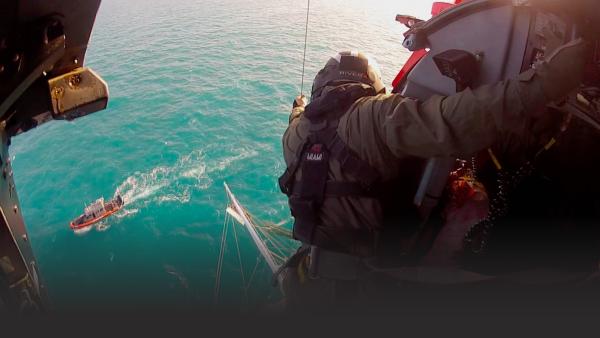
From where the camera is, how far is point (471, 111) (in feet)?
5.91

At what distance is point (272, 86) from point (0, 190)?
21783mm

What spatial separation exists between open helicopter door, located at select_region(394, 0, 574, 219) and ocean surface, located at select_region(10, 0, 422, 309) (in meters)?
6.76

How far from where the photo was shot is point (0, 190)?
1.84m

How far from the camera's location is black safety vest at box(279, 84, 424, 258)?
2473 millimetres

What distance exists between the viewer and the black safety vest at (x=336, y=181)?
2473mm

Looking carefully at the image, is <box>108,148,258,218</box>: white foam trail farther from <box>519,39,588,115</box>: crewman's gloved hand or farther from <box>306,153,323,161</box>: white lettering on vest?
<box>519,39,588,115</box>: crewman's gloved hand

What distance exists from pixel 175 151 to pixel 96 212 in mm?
4589

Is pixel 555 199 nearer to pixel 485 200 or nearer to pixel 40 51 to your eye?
pixel 485 200

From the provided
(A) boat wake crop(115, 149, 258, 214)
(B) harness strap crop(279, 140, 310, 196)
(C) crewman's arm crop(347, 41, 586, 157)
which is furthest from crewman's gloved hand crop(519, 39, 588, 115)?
(A) boat wake crop(115, 149, 258, 214)

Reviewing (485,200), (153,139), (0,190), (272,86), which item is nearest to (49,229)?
(153,139)

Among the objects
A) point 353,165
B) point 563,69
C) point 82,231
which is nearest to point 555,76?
point 563,69

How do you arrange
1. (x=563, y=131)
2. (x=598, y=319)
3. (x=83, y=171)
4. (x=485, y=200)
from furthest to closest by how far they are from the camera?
(x=83, y=171) → (x=485, y=200) → (x=563, y=131) → (x=598, y=319)

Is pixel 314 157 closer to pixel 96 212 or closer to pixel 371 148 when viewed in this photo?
pixel 371 148

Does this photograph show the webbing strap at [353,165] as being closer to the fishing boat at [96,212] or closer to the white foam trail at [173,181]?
the white foam trail at [173,181]
